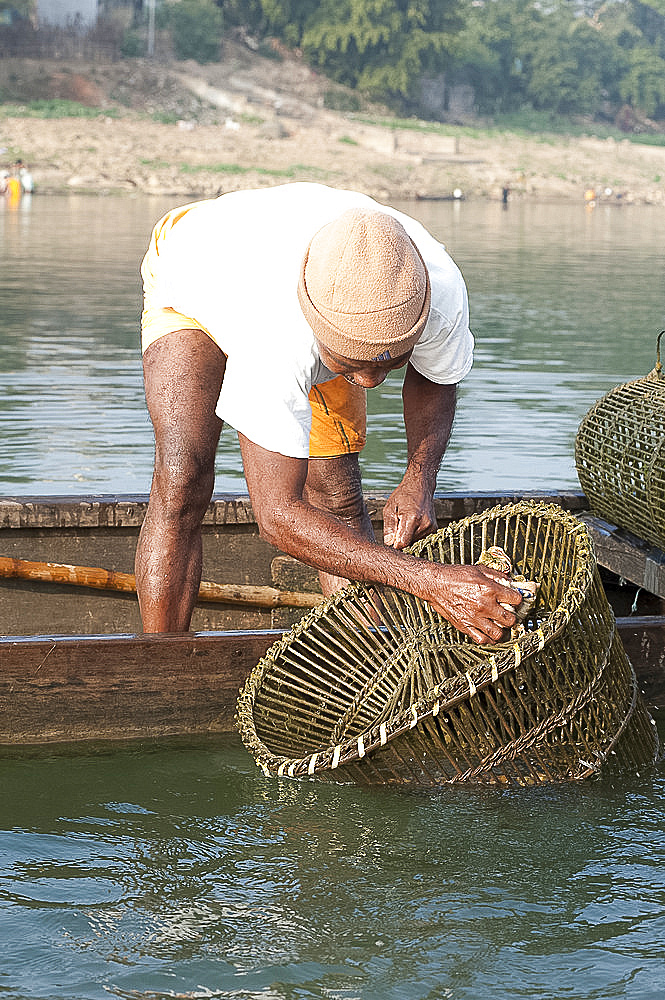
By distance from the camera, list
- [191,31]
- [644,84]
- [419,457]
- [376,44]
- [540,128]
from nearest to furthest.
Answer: [419,457], [191,31], [376,44], [540,128], [644,84]

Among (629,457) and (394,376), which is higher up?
(629,457)

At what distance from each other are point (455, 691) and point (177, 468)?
1199 mm

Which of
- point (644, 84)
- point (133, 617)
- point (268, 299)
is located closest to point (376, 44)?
point (644, 84)

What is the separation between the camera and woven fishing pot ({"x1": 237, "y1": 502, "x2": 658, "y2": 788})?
10.5ft

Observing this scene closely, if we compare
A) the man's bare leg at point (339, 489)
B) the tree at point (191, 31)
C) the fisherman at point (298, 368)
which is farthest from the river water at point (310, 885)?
the tree at point (191, 31)

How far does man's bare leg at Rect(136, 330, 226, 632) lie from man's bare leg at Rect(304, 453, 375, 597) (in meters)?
0.43

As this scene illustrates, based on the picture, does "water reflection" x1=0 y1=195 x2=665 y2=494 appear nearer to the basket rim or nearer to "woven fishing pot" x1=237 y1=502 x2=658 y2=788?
"woven fishing pot" x1=237 y1=502 x2=658 y2=788

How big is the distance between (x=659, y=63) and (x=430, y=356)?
94862 mm

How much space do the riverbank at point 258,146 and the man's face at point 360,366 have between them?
42.3m

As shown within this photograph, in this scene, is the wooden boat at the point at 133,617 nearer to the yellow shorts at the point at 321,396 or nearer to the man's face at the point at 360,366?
the yellow shorts at the point at 321,396

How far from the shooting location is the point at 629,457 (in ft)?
16.0

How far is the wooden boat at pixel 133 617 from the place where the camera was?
147 inches

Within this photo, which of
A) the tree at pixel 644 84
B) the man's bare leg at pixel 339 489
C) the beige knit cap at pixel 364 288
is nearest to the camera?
the beige knit cap at pixel 364 288

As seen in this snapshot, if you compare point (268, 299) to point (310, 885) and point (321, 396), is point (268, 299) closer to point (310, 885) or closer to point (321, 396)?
point (321, 396)
